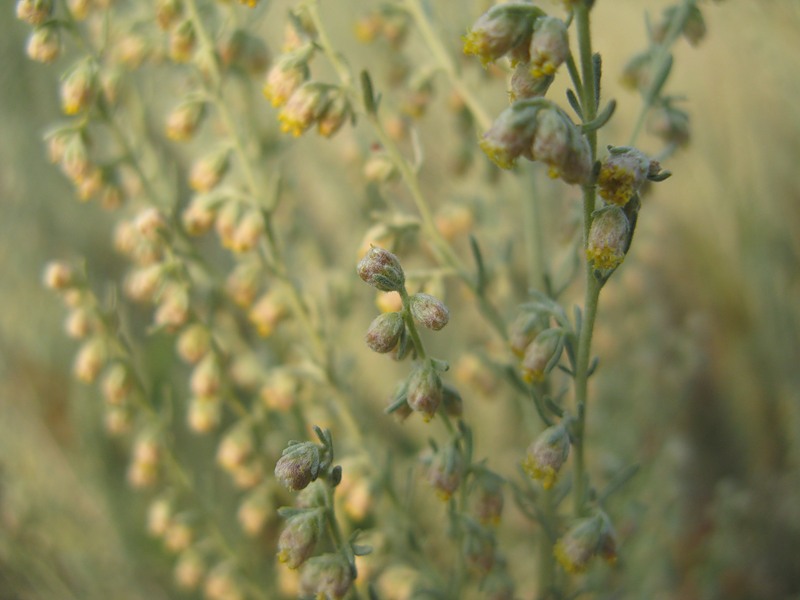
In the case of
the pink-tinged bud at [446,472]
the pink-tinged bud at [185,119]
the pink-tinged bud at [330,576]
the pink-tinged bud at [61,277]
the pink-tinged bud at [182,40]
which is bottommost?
the pink-tinged bud at [330,576]

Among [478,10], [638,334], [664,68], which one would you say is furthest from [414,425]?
[664,68]

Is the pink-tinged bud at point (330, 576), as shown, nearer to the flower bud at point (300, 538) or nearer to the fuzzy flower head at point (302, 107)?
the flower bud at point (300, 538)

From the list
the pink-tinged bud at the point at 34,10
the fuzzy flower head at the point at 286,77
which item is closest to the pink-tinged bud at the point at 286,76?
the fuzzy flower head at the point at 286,77

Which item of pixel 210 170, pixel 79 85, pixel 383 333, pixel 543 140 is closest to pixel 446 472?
pixel 383 333

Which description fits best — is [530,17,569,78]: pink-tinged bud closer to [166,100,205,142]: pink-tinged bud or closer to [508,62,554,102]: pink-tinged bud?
[508,62,554,102]: pink-tinged bud

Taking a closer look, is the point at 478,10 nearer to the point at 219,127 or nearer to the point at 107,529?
the point at 219,127

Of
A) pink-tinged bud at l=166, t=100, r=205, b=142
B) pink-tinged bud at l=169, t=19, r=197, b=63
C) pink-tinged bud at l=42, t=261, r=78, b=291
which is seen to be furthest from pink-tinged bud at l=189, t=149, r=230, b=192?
pink-tinged bud at l=42, t=261, r=78, b=291

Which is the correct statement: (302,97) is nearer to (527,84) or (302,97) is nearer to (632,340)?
(527,84)
